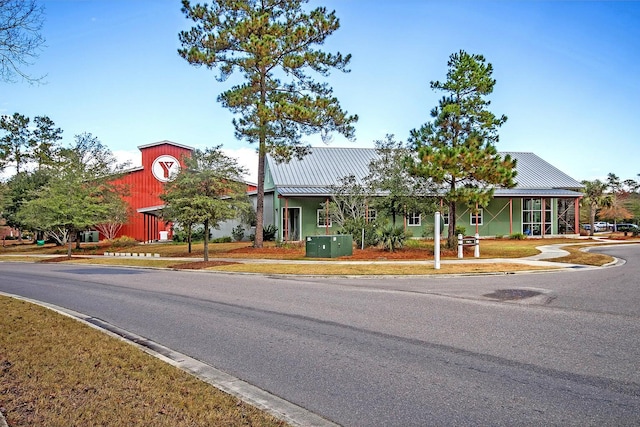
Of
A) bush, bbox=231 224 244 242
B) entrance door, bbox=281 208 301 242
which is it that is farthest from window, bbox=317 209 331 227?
bush, bbox=231 224 244 242

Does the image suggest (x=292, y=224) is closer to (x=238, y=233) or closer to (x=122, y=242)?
(x=238, y=233)

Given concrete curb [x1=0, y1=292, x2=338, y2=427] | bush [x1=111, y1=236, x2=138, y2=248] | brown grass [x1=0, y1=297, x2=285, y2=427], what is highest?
bush [x1=111, y1=236, x2=138, y2=248]

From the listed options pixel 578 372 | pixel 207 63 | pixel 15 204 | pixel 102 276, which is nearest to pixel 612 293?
pixel 578 372

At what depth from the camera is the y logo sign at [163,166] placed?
44.9 metres

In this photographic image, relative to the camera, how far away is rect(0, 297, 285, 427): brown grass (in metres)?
4.37

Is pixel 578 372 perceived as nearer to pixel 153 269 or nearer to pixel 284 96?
pixel 153 269

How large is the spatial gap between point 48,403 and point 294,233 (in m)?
30.7

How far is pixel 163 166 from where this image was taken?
45312mm

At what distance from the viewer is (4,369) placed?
19.1ft

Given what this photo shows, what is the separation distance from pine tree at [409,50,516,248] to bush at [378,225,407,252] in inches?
95.1

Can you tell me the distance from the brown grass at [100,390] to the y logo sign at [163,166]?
3909 cm

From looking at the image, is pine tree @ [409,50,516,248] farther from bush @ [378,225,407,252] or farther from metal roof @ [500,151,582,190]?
metal roof @ [500,151,582,190]

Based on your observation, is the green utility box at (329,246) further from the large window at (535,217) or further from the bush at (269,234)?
the large window at (535,217)

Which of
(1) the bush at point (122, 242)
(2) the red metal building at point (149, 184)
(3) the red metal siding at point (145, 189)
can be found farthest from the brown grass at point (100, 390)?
(2) the red metal building at point (149, 184)
